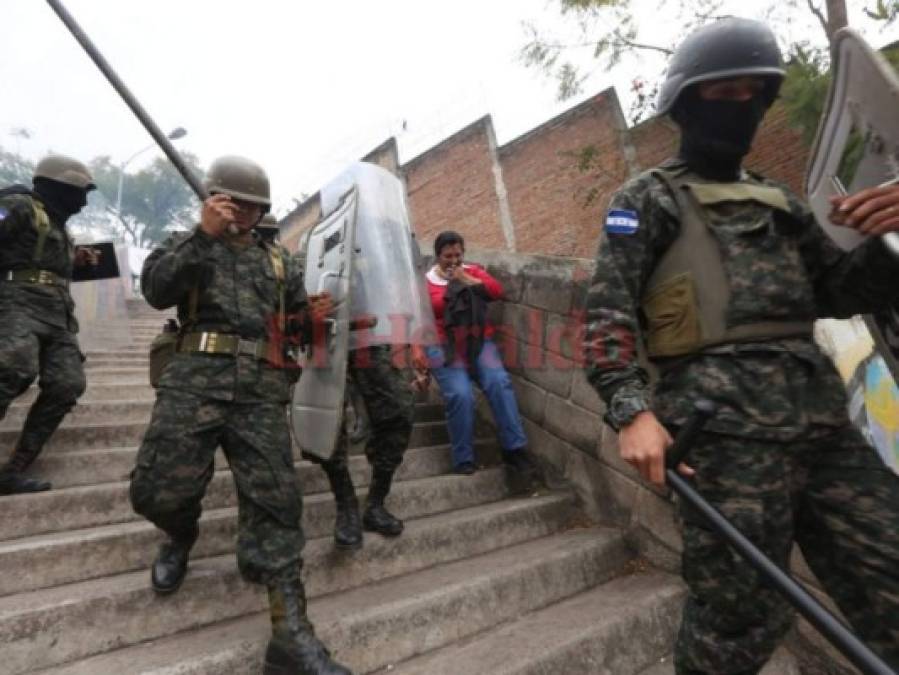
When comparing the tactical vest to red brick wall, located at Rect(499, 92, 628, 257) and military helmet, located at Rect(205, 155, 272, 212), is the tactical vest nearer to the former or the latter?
military helmet, located at Rect(205, 155, 272, 212)

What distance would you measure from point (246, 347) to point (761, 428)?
1.71 metres

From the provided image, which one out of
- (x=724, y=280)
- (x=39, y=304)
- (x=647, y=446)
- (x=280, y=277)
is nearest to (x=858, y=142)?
(x=724, y=280)

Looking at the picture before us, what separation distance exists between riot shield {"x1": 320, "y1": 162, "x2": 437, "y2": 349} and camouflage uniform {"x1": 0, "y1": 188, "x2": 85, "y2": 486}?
1.50 m

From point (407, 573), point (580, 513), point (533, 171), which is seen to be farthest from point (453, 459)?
point (533, 171)

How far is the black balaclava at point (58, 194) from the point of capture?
10.3 feet

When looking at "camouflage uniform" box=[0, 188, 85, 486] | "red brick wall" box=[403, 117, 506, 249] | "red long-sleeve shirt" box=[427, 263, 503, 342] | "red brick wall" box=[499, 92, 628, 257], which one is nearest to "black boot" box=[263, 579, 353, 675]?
"camouflage uniform" box=[0, 188, 85, 486]

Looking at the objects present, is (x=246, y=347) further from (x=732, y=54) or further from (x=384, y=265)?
(x=732, y=54)

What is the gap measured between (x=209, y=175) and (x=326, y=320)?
733 millimetres

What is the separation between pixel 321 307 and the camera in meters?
2.42

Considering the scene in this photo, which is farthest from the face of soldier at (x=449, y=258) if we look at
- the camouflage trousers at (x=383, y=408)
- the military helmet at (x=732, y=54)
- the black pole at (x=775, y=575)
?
the black pole at (x=775, y=575)

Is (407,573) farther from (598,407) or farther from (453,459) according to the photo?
(598,407)

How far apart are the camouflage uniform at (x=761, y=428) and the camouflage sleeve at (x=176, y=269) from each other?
4.62 feet

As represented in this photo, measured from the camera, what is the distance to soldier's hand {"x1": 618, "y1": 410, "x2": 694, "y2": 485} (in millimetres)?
1300

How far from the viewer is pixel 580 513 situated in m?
3.38
